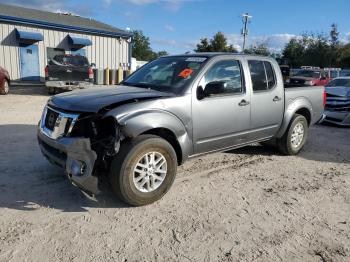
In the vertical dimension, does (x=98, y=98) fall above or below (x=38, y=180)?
above

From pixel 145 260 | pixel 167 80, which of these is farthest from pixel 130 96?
pixel 145 260

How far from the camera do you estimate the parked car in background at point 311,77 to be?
691 inches

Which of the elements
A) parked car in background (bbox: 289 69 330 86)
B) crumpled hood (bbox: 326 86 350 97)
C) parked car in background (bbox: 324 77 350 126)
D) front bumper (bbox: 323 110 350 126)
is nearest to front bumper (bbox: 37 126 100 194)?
front bumper (bbox: 323 110 350 126)

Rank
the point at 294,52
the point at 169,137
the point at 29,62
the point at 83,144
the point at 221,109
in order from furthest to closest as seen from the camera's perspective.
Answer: the point at 294,52 → the point at 29,62 → the point at 221,109 → the point at 169,137 → the point at 83,144

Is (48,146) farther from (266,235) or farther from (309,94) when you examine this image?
(309,94)

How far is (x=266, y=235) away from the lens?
3678 mm

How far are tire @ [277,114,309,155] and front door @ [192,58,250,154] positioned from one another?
50.4 inches

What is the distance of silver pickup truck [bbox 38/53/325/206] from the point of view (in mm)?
3963

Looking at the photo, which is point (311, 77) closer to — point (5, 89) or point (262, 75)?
point (262, 75)

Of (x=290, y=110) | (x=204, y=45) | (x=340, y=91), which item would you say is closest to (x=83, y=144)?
(x=290, y=110)

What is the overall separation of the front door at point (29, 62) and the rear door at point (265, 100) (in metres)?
19.1

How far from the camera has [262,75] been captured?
5.84m

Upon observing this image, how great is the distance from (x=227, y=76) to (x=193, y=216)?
2216mm

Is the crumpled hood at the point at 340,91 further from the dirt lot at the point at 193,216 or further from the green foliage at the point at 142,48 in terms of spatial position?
the green foliage at the point at 142,48
